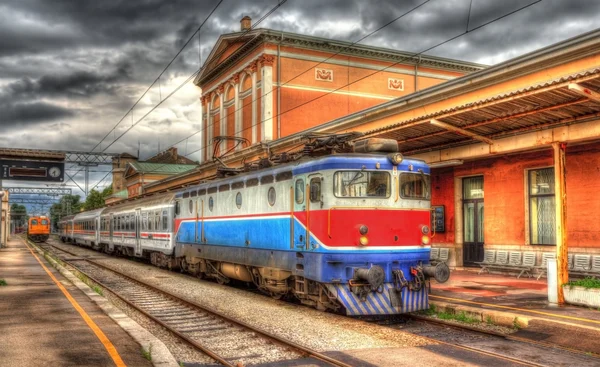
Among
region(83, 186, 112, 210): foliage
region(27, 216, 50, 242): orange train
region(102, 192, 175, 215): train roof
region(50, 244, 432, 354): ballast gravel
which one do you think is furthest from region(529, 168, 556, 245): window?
region(83, 186, 112, 210): foliage

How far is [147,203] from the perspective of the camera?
89.8ft

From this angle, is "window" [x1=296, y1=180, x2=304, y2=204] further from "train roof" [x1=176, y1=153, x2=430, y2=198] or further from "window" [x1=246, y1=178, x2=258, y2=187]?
"window" [x1=246, y1=178, x2=258, y2=187]

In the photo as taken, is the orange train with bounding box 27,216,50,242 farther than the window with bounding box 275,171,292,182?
Yes

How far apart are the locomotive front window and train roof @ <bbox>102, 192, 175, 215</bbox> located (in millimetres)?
12173

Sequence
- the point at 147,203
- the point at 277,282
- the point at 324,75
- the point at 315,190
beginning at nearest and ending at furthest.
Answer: the point at 315,190 → the point at 277,282 → the point at 147,203 → the point at 324,75

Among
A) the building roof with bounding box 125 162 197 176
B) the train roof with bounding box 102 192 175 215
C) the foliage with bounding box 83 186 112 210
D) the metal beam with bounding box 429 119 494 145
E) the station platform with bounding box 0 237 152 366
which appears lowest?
the station platform with bounding box 0 237 152 366

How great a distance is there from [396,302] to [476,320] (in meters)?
1.51

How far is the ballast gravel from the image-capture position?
385 inches

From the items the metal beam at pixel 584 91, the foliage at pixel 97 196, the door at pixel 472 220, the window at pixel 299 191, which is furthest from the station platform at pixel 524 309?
the foliage at pixel 97 196

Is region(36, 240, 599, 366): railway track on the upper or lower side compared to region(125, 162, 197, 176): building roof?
lower

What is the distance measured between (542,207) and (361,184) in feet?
24.7

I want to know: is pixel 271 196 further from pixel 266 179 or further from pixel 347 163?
pixel 347 163

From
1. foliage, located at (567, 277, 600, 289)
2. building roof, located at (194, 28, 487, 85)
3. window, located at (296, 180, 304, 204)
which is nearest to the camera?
foliage, located at (567, 277, 600, 289)

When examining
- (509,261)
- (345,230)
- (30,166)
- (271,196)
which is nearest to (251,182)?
(271,196)
